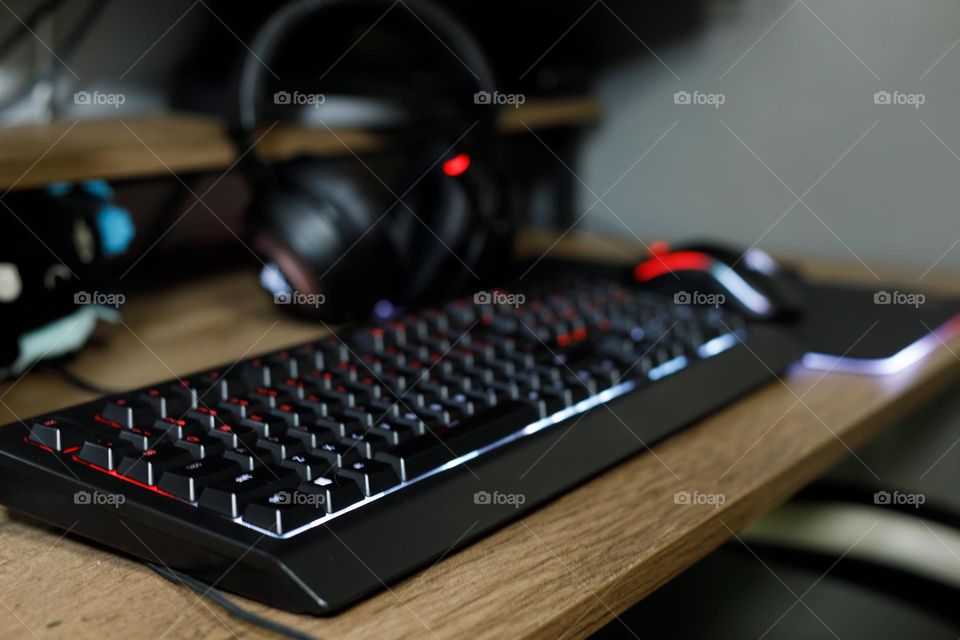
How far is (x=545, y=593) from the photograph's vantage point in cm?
42

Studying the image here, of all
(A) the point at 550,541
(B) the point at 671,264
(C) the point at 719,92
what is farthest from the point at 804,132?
(A) the point at 550,541

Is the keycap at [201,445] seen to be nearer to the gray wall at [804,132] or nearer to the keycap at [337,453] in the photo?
the keycap at [337,453]

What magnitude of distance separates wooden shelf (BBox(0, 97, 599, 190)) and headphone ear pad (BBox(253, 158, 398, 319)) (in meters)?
0.08

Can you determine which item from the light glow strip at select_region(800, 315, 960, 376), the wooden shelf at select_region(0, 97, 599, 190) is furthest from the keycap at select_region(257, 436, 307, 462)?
the light glow strip at select_region(800, 315, 960, 376)

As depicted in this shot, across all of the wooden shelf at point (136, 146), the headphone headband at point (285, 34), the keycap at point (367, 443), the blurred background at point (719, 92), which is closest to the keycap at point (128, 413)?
the keycap at point (367, 443)

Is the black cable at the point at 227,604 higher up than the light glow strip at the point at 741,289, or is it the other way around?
the light glow strip at the point at 741,289

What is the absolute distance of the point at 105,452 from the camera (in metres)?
0.47

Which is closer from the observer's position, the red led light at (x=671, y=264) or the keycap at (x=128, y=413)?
the keycap at (x=128, y=413)

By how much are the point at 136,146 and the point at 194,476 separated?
17.4 inches

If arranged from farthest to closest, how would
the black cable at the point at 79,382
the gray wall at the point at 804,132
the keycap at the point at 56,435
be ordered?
the gray wall at the point at 804,132 < the black cable at the point at 79,382 < the keycap at the point at 56,435

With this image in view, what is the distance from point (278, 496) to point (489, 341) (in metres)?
0.28

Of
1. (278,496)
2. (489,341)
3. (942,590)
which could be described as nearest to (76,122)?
(489,341)

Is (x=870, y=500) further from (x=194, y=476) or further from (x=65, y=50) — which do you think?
(x=65, y=50)

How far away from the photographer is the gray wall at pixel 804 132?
40.0 inches
